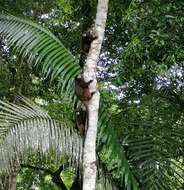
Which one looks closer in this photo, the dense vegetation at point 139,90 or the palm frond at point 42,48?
Answer: the dense vegetation at point 139,90

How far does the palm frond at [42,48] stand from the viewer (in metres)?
5.51

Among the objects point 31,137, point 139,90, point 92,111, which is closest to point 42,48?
point 31,137

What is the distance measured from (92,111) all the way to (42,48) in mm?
1373

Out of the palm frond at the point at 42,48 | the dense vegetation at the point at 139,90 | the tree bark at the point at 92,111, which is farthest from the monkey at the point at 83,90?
the palm frond at the point at 42,48

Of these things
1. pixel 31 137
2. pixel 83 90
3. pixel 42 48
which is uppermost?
pixel 42 48

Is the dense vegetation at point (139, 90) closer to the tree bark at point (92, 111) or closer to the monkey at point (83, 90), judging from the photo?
the tree bark at point (92, 111)

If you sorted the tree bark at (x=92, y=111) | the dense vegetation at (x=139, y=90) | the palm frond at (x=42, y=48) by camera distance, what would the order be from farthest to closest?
1. the palm frond at (x=42, y=48)
2. the dense vegetation at (x=139, y=90)
3. the tree bark at (x=92, y=111)

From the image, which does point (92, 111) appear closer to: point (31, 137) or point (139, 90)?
point (31, 137)

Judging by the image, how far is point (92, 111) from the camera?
15.2ft

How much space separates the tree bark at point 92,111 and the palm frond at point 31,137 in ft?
2.11

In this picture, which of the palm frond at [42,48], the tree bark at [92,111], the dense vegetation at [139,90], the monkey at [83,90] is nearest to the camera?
the tree bark at [92,111]

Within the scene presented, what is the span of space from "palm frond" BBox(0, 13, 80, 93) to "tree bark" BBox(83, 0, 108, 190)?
2.17 feet

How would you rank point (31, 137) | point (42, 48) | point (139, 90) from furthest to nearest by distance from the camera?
point (139, 90) → point (42, 48) → point (31, 137)

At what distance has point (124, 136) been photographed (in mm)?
5980
